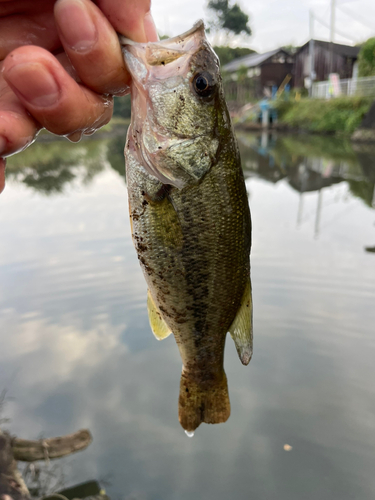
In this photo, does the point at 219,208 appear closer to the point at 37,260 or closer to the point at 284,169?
the point at 37,260

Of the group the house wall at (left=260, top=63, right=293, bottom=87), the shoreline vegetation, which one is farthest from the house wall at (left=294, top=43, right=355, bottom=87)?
the shoreline vegetation

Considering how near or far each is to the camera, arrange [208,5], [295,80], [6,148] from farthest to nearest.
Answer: [208,5] < [295,80] < [6,148]

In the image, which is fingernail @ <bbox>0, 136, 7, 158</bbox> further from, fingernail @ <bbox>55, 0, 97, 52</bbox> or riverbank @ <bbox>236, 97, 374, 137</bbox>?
riverbank @ <bbox>236, 97, 374, 137</bbox>

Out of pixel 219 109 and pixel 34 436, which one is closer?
pixel 219 109

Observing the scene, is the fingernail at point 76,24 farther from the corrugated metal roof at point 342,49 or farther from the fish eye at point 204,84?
the corrugated metal roof at point 342,49

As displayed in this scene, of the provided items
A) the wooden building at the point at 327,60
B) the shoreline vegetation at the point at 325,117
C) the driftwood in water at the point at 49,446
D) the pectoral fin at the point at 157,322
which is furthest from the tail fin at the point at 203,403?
the wooden building at the point at 327,60

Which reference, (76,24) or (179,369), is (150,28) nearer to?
(76,24)

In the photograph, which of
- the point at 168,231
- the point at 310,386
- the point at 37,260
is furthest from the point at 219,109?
the point at 37,260
